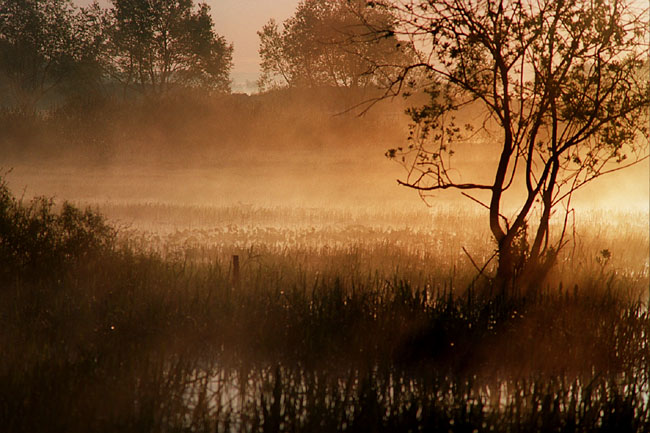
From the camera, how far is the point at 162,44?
45.5 metres

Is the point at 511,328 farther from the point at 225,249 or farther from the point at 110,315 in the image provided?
the point at 225,249

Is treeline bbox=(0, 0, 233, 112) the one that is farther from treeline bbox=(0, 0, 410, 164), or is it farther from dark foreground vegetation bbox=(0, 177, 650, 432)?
dark foreground vegetation bbox=(0, 177, 650, 432)

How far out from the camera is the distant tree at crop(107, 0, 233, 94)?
44438 millimetres

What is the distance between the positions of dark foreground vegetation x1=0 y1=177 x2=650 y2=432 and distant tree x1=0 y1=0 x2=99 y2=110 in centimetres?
3616

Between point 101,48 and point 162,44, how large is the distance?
12.5ft

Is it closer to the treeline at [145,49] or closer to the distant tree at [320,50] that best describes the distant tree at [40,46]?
the treeline at [145,49]

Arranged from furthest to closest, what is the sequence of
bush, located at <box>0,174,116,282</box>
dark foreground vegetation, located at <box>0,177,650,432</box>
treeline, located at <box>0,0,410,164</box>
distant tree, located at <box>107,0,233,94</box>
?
distant tree, located at <box>107,0,233,94</box>
treeline, located at <box>0,0,410,164</box>
bush, located at <box>0,174,116,282</box>
dark foreground vegetation, located at <box>0,177,650,432</box>

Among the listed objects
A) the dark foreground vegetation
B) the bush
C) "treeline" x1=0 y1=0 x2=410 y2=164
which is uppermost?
"treeline" x1=0 y1=0 x2=410 y2=164

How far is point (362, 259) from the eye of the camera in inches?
543

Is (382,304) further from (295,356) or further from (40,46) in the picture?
(40,46)

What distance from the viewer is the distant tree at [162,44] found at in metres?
44.4

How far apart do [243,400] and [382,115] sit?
36056mm

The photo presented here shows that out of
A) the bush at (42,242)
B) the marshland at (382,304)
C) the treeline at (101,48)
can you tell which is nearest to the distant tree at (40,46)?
the treeline at (101,48)

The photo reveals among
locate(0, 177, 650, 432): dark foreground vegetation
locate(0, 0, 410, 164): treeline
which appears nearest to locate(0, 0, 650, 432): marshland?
Result: locate(0, 177, 650, 432): dark foreground vegetation
